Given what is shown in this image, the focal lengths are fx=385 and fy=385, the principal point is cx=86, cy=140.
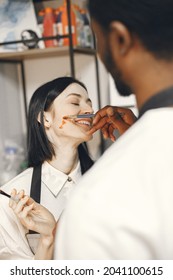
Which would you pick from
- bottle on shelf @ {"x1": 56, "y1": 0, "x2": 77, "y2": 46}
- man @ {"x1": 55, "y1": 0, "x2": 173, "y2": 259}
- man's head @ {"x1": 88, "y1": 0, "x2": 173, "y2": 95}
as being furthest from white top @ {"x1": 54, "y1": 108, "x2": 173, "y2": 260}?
bottle on shelf @ {"x1": 56, "y1": 0, "x2": 77, "y2": 46}

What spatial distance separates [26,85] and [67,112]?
0.30 metres

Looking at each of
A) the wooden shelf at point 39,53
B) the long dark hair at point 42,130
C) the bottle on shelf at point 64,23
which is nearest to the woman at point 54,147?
the long dark hair at point 42,130

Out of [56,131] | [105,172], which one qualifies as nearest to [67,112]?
[56,131]

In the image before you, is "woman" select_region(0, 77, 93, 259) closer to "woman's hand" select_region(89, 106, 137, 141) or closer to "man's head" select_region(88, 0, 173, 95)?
"woman's hand" select_region(89, 106, 137, 141)

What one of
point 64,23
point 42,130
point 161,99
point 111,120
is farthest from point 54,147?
point 64,23

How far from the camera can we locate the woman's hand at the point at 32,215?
76cm

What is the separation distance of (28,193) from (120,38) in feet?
1.53

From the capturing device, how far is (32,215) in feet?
2.56

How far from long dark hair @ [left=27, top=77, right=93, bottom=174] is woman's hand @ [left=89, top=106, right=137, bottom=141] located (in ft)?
0.26

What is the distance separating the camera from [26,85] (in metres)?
1.13

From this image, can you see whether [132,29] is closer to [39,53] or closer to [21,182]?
[21,182]

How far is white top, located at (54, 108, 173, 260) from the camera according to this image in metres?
0.46

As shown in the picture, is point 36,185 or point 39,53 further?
point 39,53
